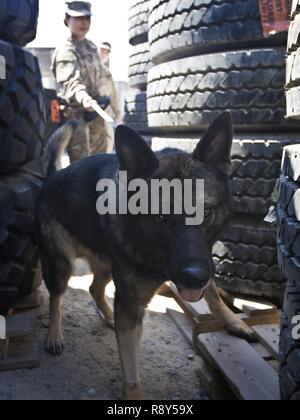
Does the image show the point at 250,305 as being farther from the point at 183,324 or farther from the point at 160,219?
the point at 160,219

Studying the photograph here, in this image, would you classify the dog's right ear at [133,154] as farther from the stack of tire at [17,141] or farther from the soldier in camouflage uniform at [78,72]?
the soldier in camouflage uniform at [78,72]

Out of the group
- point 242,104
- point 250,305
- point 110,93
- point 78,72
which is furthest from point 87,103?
point 250,305

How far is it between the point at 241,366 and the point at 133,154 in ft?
3.62

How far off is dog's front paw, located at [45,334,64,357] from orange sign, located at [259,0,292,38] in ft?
7.04

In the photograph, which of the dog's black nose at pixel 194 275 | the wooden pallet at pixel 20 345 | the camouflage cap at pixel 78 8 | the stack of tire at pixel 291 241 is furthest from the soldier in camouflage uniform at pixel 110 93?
the stack of tire at pixel 291 241

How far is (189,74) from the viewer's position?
2.70 meters

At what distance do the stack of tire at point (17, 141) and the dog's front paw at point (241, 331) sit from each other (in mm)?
1259

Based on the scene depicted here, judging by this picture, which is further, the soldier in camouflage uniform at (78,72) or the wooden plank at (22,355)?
the soldier in camouflage uniform at (78,72)

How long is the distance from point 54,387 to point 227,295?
1.20 meters

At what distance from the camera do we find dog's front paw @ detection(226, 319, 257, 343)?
7.84ft

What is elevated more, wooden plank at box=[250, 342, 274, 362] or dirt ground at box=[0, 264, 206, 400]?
wooden plank at box=[250, 342, 274, 362]

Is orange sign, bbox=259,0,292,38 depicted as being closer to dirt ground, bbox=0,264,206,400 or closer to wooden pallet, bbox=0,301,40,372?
dirt ground, bbox=0,264,206,400

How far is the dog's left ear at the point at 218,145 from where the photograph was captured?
197 cm

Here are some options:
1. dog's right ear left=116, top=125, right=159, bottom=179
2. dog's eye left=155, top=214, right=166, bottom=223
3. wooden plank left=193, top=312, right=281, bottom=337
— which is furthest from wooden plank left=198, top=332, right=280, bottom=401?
dog's right ear left=116, top=125, right=159, bottom=179
